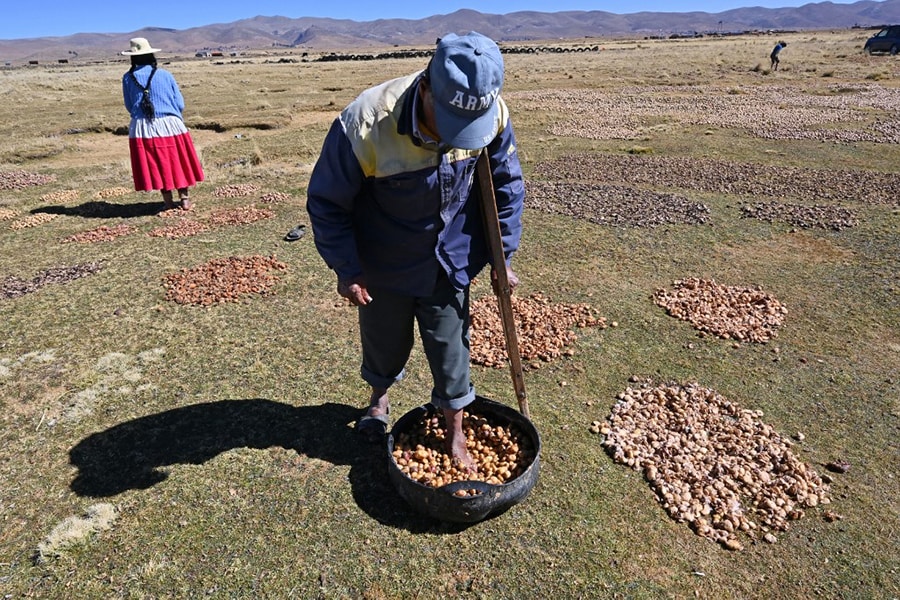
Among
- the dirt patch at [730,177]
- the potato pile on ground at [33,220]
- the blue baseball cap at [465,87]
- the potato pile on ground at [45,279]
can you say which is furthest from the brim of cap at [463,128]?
the potato pile on ground at [33,220]

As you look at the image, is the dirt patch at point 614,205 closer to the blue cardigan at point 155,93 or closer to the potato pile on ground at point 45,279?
the blue cardigan at point 155,93

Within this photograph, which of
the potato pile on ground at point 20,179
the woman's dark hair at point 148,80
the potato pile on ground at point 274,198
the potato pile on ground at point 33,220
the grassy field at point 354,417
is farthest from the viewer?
the potato pile on ground at point 20,179

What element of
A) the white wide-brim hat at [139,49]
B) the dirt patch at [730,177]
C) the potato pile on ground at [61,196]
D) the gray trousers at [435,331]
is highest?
the white wide-brim hat at [139,49]

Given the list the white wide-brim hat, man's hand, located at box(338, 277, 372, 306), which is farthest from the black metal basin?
the white wide-brim hat

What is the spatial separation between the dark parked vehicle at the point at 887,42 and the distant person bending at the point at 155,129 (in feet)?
146

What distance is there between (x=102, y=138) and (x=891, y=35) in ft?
148

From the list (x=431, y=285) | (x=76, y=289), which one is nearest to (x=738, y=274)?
(x=431, y=285)

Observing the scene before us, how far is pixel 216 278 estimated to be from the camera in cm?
603

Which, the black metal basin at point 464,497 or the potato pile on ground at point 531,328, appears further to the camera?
the potato pile on ground at point 531,328

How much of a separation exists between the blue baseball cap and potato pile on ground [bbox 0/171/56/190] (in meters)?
11.2

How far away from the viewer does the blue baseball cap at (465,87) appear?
2.13 m

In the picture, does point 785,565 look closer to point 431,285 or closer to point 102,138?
point 431,285

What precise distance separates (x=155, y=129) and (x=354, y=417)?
19.6 feet

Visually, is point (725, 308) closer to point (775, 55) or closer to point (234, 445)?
point (234, 445)
